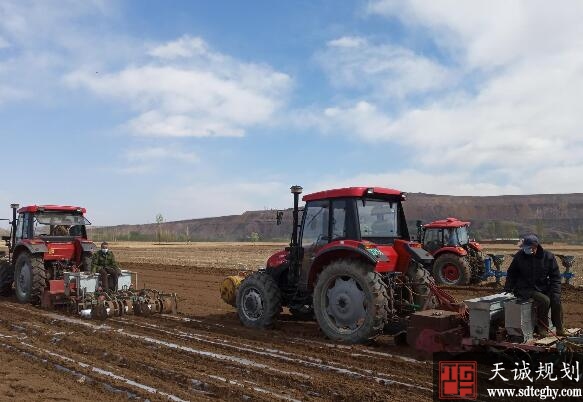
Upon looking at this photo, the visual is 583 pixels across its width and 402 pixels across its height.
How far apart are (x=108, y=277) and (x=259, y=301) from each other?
3987 millimetres

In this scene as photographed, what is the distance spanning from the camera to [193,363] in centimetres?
614

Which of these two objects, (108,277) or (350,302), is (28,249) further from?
(350,302)

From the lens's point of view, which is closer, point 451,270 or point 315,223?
point 315,223

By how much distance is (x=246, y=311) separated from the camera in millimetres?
8445

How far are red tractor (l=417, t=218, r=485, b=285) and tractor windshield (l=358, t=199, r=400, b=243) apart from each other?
734cm

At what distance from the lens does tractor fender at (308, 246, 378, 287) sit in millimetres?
6990

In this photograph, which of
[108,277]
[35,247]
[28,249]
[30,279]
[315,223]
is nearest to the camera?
[315,223]

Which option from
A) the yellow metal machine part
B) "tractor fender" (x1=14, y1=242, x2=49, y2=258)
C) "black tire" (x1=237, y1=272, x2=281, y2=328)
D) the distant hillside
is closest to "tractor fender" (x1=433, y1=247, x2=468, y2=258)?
the yellow metal machine part

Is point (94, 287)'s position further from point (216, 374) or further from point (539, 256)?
point (539, 256)

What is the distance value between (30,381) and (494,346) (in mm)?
4765

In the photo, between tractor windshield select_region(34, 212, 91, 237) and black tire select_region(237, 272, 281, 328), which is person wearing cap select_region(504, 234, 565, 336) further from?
tractor windshield select_region(34, 212, 91, 237)

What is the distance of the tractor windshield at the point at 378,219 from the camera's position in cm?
748

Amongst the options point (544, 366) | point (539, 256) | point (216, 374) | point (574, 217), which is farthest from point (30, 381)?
point (574, 217)

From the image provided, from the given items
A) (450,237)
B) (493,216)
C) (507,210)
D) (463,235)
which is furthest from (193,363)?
(507,210)
